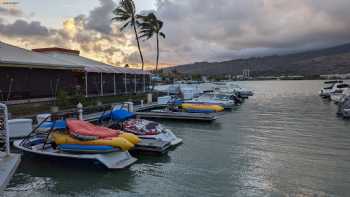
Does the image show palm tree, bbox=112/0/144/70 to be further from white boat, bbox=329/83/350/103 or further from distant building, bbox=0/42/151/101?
white boat, bbox=329/83/350/103

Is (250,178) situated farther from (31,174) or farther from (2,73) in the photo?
(2,73)

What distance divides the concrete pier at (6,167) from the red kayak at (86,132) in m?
2.75

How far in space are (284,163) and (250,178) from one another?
2.27 meters

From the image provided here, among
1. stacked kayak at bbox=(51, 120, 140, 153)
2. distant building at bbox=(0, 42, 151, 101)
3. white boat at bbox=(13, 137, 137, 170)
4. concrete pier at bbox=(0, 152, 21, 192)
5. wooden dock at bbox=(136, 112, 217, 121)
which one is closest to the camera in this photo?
concrete pier at bbox=(0, 152, 21, 192)

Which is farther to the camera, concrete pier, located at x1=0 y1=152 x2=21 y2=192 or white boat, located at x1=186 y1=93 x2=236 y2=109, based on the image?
white boat, located at x1=186 y1=93 x2=236 y2=109

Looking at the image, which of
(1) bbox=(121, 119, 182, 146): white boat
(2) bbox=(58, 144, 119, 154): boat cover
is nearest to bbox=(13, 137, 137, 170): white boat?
(2) bbox=(58, 144, 119, 154): boat cover

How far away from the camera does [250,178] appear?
945 cm

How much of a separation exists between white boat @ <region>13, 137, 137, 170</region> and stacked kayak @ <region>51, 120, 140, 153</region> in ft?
0.73

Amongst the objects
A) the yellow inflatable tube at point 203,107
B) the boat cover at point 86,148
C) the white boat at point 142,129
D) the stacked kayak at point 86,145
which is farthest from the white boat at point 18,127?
the yellow inflatable tube at point 203,107

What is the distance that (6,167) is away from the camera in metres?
6.79

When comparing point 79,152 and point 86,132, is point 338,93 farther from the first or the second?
point 79,152

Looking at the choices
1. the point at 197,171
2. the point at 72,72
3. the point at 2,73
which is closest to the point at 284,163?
the point at 197,171

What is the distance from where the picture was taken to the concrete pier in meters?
5.96

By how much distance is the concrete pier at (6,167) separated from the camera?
5963mm
